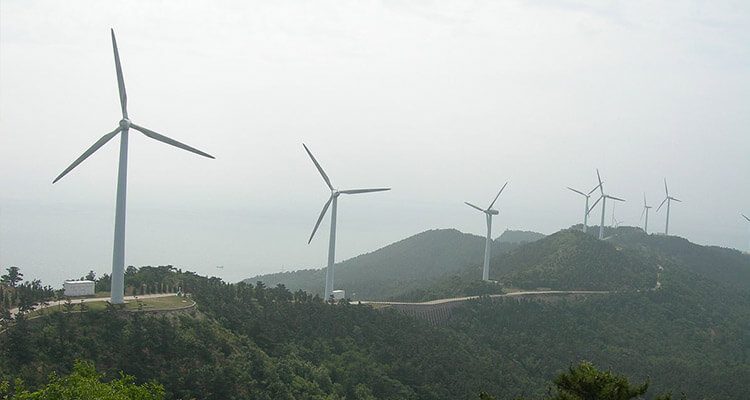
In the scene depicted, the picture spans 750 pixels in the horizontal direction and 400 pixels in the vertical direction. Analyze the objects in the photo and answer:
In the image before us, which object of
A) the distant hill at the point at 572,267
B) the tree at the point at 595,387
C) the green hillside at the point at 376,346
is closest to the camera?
the tree at the point at 595,387

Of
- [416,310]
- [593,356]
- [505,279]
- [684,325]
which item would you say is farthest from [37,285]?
[684,325]

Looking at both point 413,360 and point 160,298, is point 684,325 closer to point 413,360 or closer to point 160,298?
point 413,360

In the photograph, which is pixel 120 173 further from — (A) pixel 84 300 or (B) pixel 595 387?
(B) pixel 595 387

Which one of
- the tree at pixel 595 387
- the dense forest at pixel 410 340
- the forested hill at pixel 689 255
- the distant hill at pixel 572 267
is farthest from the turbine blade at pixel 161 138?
the forested hill at pixel 689 255

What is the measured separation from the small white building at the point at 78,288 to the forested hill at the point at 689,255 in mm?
124477

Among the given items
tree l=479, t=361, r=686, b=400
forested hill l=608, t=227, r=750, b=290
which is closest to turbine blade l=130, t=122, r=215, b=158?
tree l=479, t=361, r=686, b=400

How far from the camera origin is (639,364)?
254 feet

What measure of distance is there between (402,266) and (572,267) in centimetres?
5714

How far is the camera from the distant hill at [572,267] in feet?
373

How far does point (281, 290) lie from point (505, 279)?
184 ft

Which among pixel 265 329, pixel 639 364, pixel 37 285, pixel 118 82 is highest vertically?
pixel 118 82

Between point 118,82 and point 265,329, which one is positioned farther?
point 265,329

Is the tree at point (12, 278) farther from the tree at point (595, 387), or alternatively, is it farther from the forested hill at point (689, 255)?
the forested hill at point (689, 255)

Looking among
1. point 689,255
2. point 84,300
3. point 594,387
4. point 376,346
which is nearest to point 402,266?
point 689,255
